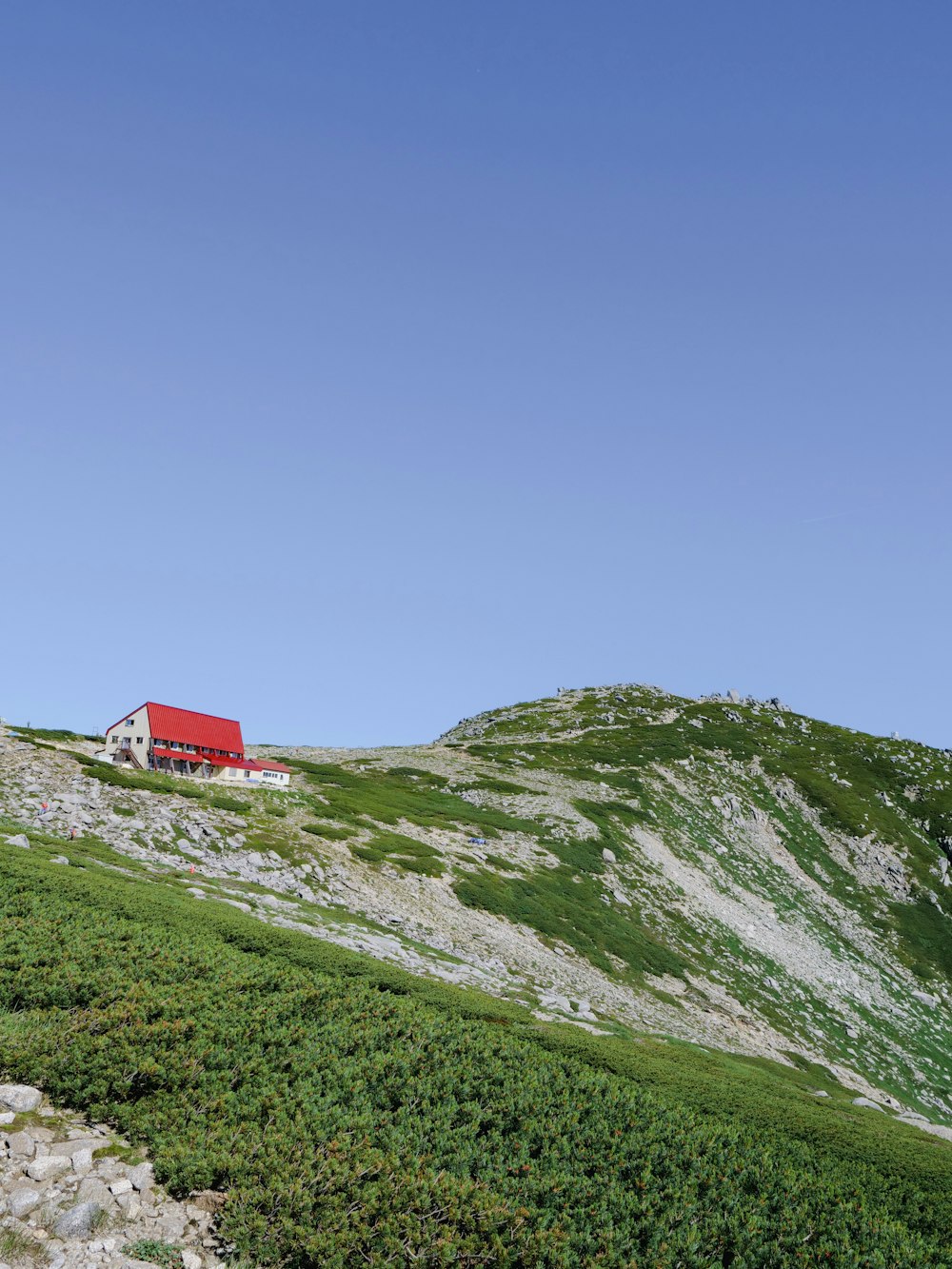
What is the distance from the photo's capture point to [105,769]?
47438mm

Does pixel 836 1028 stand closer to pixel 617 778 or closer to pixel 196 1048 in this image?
pixel 617 778

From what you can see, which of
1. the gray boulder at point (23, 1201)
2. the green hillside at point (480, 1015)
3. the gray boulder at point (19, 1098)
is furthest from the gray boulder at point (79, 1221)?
the gray boulder at point (19, 1098)

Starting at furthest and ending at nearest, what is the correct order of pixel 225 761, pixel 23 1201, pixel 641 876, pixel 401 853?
pixel 225 761 → pixel 641 876 → pixel 401 853 → pixel 23 1201

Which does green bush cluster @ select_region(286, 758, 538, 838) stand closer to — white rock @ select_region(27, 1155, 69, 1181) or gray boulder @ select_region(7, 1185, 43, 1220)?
white rock @ select_region(27, 1155, 69, 1181)

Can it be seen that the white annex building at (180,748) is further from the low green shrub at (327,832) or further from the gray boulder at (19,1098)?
the gray boulder at (19,1098)

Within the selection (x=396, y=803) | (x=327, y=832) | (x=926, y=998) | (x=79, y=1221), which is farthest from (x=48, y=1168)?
(x=926, y=998)

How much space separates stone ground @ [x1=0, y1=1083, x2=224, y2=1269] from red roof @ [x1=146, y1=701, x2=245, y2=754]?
178 feet

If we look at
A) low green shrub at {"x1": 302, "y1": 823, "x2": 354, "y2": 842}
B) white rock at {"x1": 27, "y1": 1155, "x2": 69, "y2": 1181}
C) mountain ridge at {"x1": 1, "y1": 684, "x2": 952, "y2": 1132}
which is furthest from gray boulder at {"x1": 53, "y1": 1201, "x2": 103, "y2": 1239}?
low green shrub at {"x1": 302, "y1": 823, "x2": 354, "y2": 842}

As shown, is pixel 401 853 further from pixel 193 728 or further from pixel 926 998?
pixel 926 998

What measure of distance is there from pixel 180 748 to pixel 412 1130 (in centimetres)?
5647

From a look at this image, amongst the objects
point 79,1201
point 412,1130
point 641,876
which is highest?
point 641,876

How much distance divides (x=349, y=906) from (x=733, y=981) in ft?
94.6

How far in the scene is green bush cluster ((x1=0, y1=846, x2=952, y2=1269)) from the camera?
13180 mm

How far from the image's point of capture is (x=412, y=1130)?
1537 cm
